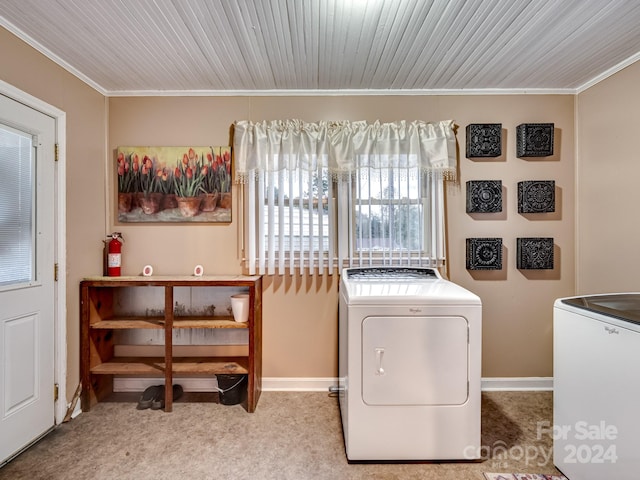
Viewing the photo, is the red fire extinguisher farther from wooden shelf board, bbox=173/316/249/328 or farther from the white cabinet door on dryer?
the white cabinet door on dryer

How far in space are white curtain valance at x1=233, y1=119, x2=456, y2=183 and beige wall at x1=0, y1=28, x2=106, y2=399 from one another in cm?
112

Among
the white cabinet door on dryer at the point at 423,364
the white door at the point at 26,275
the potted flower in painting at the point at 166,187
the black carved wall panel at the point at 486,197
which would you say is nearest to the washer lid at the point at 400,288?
the white cabinet door on dryer at the point at 423,364

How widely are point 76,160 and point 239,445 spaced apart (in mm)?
2280

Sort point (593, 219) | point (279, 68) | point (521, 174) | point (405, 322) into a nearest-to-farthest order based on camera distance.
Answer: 1. point (405, 322)
2. point (279, 68)
3. point (593, 219)
4. point (521, 174)

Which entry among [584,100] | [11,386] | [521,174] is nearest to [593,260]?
[521,174]

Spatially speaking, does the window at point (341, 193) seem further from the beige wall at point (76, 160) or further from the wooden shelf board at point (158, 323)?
the beige wall at point (76, 160)

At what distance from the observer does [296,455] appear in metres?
1.90

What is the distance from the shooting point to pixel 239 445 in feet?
6.54

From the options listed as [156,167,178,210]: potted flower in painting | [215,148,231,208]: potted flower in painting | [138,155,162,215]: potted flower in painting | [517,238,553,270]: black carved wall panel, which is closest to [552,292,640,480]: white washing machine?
[517,238,553,270]: black carved wall panel

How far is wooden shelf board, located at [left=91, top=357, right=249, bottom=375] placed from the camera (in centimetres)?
237

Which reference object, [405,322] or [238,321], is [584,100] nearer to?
[405,322]

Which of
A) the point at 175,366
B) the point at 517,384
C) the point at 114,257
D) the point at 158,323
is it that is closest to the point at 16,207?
the point at 114,257

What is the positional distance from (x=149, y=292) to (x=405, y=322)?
208cm

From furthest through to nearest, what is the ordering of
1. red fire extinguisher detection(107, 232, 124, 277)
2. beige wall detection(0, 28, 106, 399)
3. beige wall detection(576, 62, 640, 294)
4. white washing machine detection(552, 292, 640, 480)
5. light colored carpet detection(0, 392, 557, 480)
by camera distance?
red fire extinguisher detection(107, 232, 124, 277) < beige wall detection(576, 62, 640, 294) < beige wall detection(0, 28, 106, 399) < light colored carpet detection(0, 392, 557, 480) < white washing machine detection(552, 292, 640, 480)
